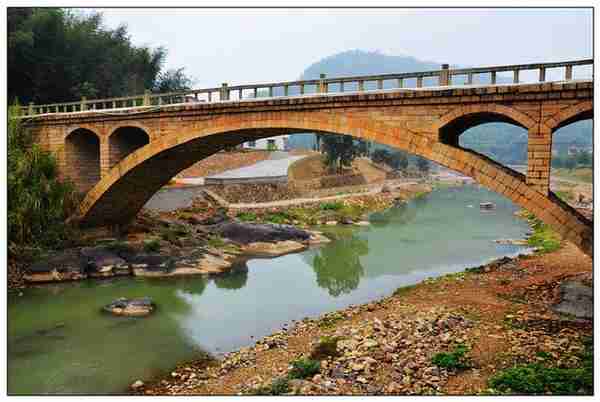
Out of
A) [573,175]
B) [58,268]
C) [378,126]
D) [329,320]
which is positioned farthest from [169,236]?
[573,175]

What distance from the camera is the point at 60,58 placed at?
1401 inches

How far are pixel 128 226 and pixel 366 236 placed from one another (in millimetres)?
14595

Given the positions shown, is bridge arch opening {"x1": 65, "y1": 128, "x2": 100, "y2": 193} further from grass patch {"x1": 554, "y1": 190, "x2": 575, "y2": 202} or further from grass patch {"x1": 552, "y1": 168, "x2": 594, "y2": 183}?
grass patch {"x1": 552, "y1": 168, "x2": 594, "y2": 183}

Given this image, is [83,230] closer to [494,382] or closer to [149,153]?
[149,153]

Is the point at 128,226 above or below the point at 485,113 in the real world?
below

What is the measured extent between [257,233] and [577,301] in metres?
17.4

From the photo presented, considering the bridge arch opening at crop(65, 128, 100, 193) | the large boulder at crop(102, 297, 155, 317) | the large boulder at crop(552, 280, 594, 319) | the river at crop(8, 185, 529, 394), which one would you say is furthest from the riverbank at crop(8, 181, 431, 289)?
the large boulder at crop(552, 280, 594, 319)

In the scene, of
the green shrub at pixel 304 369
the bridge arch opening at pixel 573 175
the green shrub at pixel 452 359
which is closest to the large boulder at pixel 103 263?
the green shrub at pixel 304 369

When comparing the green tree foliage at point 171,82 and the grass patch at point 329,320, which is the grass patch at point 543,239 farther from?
the green tree foliage at point 171,82

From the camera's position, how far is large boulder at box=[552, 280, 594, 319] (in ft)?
47.0

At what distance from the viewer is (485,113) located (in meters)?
14.3

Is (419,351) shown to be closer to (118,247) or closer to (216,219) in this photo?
(118,247)

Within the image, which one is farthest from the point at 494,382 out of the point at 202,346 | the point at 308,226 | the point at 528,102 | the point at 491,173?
the point at 308,226

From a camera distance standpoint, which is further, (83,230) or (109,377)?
(83,230)
